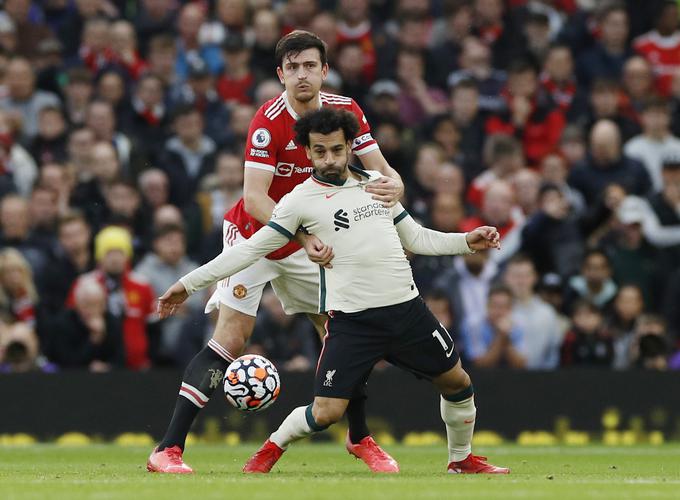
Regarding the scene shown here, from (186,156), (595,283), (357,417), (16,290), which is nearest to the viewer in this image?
(357,417)

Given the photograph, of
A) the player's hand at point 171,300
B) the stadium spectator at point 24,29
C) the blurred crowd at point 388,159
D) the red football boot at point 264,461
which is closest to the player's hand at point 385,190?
the player's hand at point 171,300

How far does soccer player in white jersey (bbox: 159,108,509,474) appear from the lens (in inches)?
351

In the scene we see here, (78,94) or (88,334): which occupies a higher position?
(78,94)

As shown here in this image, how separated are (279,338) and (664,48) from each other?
267 inches

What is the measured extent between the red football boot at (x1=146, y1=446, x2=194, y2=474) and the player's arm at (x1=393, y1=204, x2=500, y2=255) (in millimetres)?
1935

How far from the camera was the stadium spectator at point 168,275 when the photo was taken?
14.5m

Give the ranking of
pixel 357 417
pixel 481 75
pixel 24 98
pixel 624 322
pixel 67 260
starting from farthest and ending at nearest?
pixel 481 75, pixel 24 98, pixel 67 260, pixel 624 322, pixel 357 417

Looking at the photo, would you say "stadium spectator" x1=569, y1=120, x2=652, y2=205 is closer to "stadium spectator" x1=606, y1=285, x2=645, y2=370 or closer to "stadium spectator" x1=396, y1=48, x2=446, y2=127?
"stadium spectator" x1=606, y1=285, x2=645, y2=370

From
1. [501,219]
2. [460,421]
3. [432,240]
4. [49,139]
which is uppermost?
[49,139]

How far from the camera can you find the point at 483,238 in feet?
29.8

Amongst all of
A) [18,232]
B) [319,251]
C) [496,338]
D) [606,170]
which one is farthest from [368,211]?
[606,170]

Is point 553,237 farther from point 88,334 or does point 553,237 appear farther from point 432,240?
point 432,240

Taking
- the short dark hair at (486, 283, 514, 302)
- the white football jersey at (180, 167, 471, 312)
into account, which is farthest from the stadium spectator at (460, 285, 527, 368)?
the white football jersey at (180, 167, 471, 312)

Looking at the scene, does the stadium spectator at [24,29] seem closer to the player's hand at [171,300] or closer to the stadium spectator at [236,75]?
the stadium spectator at [236,75]
